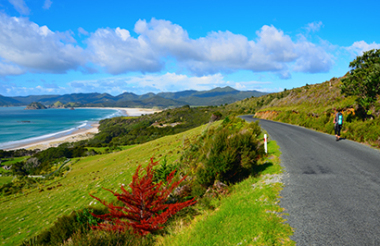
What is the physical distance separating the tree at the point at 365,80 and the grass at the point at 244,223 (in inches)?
607

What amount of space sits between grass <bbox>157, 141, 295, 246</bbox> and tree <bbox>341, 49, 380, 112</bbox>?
50.6ft

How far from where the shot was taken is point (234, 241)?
4422mm

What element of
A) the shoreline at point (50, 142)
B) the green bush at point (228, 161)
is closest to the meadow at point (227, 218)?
the green bush at point (228, 161)

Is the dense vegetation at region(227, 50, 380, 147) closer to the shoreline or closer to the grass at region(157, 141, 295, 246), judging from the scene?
the grass at region(157, 141, 295, 246)

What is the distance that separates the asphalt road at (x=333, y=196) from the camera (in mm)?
4168

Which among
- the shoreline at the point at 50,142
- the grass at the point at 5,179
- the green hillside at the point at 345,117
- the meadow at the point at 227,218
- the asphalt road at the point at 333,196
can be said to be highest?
the green hillside at the point at 345,117

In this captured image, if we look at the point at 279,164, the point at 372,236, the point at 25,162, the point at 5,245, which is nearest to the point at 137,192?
the point at 372,236

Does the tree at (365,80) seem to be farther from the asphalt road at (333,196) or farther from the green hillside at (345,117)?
the asphalt road at (333,196)

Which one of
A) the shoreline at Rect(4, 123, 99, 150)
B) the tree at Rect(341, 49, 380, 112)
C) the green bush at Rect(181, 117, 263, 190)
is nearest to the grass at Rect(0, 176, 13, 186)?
the green bush at Rect(181, 117, 263, 190)

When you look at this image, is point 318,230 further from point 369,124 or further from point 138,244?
point 369,124

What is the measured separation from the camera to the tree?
16094 mm

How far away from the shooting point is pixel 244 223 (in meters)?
5.02

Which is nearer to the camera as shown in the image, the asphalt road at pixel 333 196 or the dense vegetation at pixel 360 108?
the asphalt road at pixel 333 196

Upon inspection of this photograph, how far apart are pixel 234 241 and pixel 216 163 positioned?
156 inches
